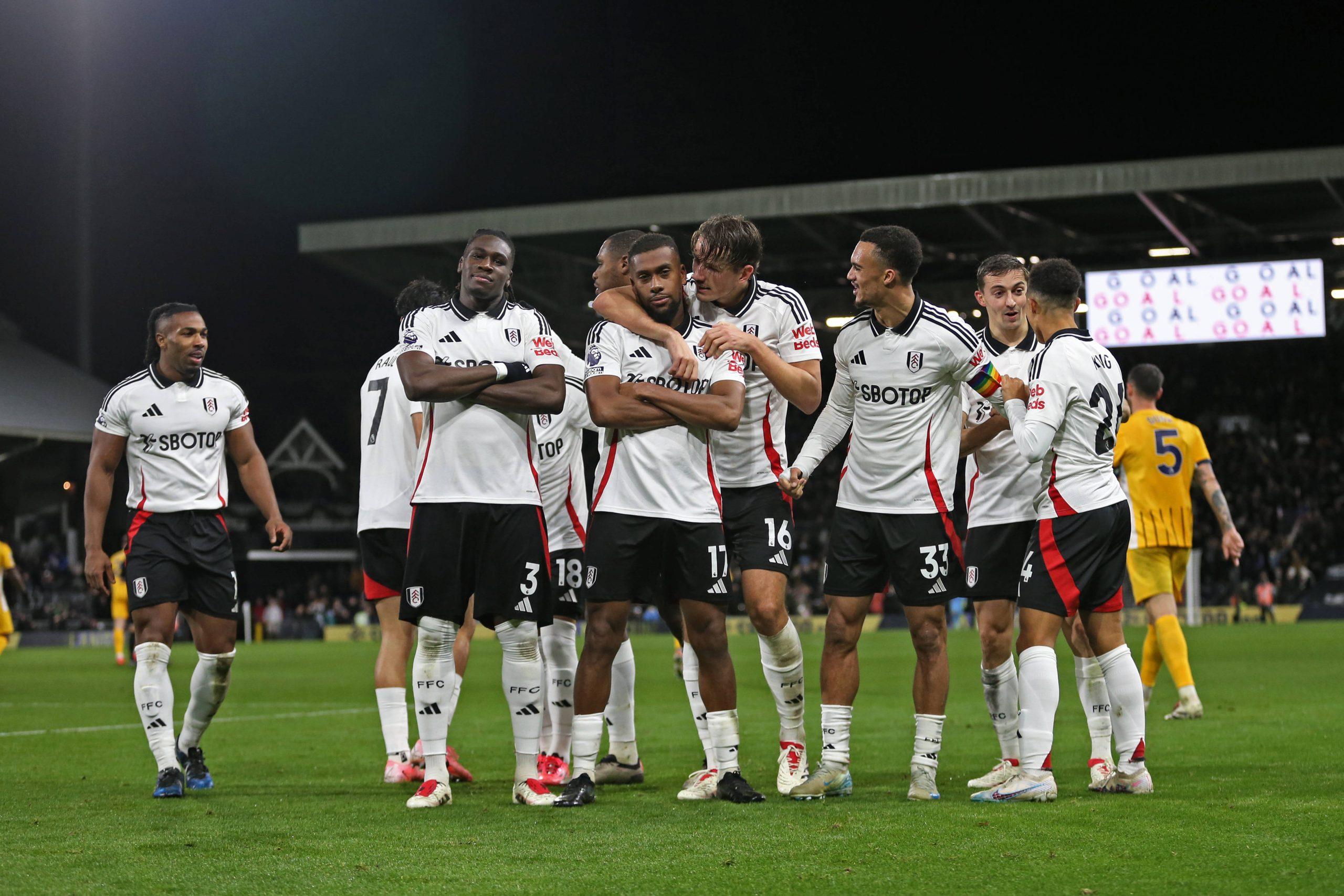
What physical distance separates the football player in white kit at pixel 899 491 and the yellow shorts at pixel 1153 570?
4.29m

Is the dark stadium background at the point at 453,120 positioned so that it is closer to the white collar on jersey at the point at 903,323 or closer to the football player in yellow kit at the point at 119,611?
the football player in yellow kit at the point at 119,611

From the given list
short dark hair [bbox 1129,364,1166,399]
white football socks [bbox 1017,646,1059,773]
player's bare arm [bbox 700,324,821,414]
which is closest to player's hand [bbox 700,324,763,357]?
player's bare arm [bbox 700,324,821,414]

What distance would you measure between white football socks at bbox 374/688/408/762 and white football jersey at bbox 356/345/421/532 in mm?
825

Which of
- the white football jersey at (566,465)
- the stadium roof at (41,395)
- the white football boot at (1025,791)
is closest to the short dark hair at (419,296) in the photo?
the white football jersey at (566,465)

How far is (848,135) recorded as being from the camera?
3250 centimetres

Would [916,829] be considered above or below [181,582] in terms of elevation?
below

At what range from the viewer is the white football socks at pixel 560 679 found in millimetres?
6617

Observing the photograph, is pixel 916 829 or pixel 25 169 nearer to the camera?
pixel 916 829

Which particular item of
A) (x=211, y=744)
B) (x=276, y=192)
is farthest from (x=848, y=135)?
(x=211, y=744)

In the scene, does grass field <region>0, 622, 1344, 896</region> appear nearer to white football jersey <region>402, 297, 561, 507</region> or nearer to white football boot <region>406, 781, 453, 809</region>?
white football boot <region>406, 781, 453, 809</region>

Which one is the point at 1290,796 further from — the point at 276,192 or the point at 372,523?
the point at 276,192

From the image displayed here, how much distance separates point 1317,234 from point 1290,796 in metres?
27.3

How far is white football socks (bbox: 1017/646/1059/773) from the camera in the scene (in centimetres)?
569

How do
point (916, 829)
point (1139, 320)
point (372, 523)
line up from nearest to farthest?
1. point (916, 829)
2. point (372, 523)
3. point (1139, 320)
